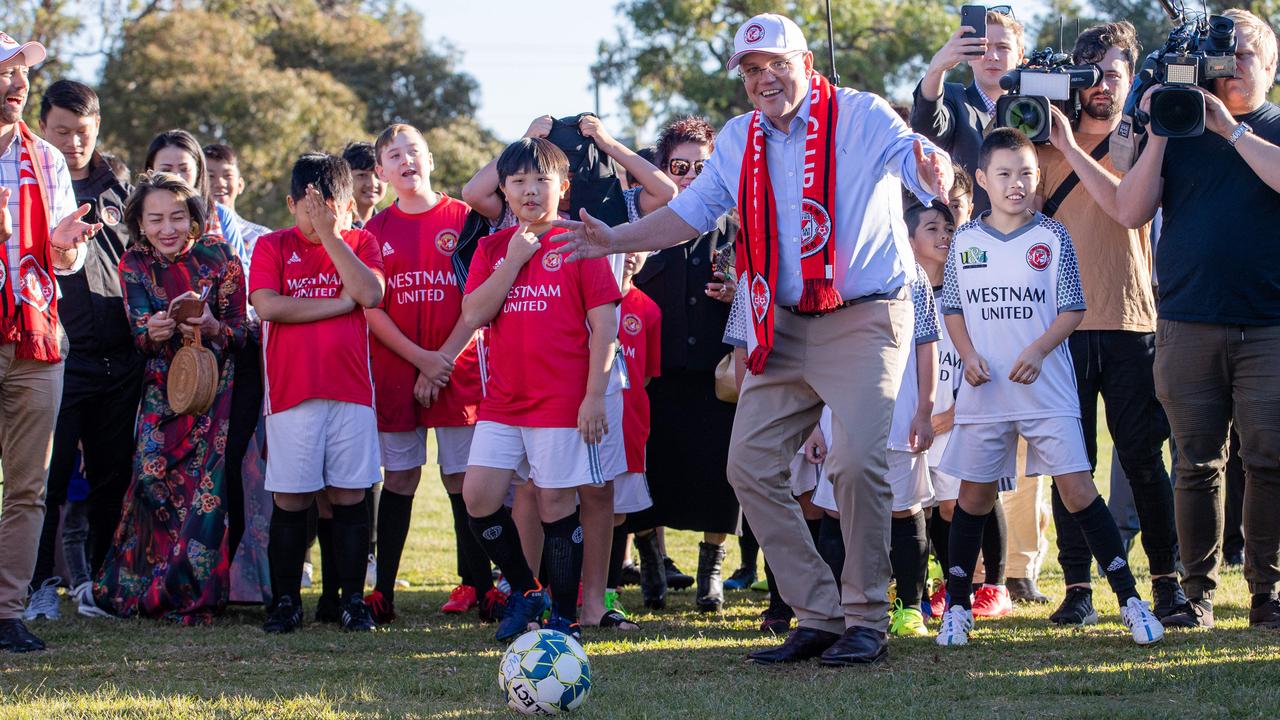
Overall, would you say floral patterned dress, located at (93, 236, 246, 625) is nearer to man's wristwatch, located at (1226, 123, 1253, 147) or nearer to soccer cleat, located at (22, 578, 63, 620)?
soccer cleat, located at (22, 578, 63, 620)

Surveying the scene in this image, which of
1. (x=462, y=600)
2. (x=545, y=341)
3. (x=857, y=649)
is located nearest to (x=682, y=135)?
(x=545, y=341)

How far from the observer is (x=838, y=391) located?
17.5 ft

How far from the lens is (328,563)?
679 centimetres

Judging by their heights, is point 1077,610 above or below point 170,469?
below

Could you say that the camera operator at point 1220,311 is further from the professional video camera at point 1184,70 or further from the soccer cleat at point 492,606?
the soccer cleat at point 492,606

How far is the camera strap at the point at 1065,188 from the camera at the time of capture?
22.2 feet

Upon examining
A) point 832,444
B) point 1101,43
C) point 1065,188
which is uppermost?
point 1101,43

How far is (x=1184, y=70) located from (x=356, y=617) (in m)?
4.25

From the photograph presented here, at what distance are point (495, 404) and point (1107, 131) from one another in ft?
10.7

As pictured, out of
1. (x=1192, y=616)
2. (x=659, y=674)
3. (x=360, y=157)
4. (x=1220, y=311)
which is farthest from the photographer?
(x=360, y=157)

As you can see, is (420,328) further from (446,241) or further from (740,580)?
(740,580)

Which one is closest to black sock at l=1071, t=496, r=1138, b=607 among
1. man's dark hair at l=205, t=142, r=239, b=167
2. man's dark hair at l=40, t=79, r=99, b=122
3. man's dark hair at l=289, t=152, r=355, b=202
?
man's dark hair at l=289, t=152, r=355, b=202

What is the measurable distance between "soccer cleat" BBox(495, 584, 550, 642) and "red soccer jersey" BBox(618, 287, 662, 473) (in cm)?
95

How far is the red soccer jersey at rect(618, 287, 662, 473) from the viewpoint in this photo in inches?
271
